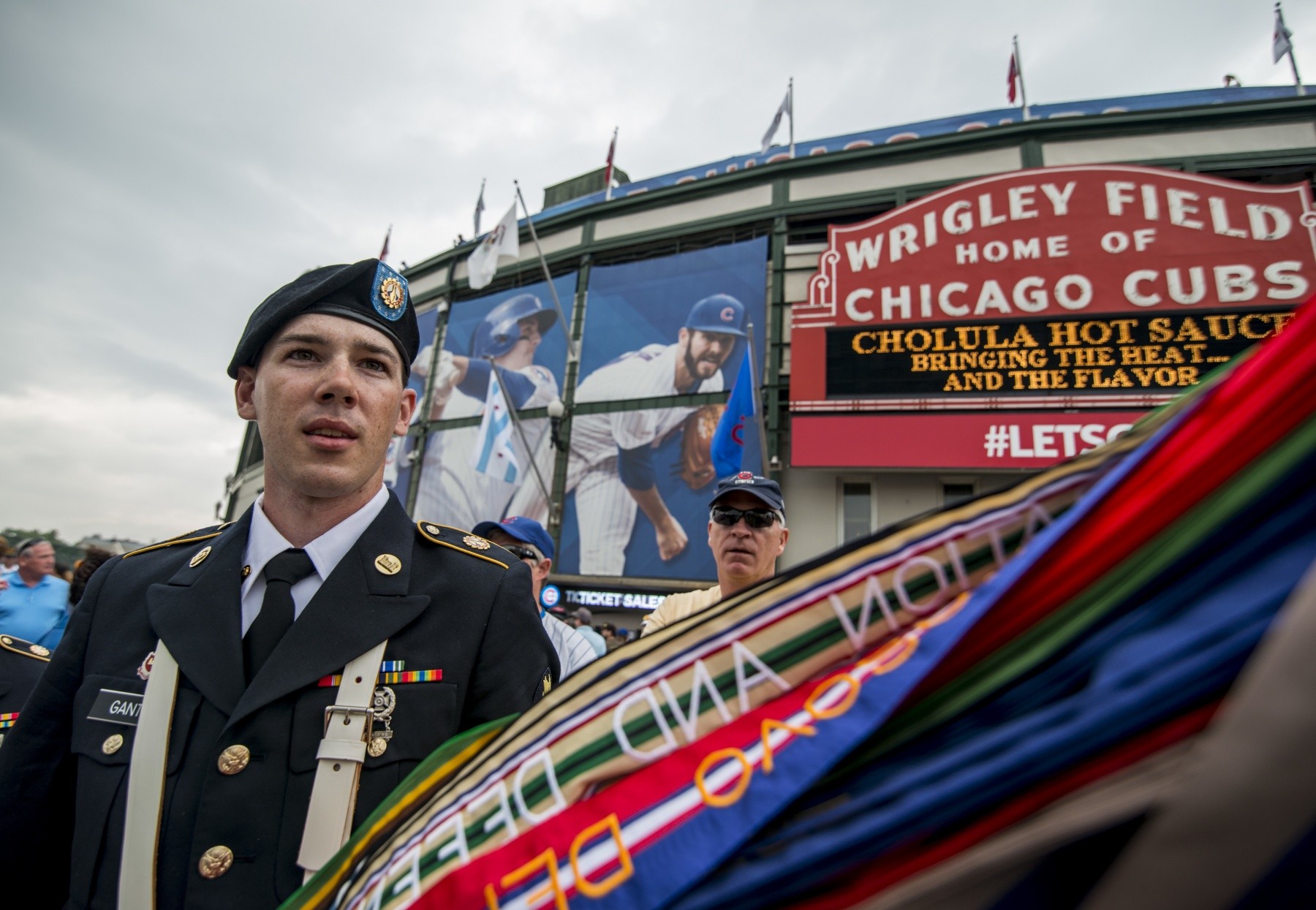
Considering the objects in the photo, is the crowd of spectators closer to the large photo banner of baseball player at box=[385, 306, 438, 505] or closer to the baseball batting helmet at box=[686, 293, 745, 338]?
the baseball batting helmet at box=[686, 293, 745, 338]

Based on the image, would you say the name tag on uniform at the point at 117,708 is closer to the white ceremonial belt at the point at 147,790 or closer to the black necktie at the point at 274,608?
the white ceremonial belt at the point at 147,790

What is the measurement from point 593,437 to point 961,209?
8586 mm

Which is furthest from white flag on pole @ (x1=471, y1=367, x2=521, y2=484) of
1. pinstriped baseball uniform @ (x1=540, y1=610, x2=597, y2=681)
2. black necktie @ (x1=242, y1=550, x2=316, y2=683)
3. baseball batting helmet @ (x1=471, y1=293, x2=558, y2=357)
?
black necktie @ (x1=242, y1=550, x2=316, y2=683)

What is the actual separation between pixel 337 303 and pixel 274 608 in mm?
793

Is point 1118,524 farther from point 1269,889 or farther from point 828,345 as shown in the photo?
point 828,345

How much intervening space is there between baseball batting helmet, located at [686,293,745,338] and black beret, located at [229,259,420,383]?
37.5 ft

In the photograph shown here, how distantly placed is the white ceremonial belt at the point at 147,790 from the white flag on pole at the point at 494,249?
12542mm

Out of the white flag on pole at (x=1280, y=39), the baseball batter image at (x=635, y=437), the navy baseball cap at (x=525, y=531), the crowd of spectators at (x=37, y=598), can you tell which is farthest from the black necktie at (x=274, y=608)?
the white flag on pole at (x=1280, y=39)

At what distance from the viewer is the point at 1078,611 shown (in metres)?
0.57

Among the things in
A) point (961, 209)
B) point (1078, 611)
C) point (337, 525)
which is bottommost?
point (1078, 611)

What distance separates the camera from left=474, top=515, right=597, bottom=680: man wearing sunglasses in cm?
379

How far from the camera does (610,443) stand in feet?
43.9

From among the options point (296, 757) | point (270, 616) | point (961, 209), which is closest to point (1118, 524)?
point (296, 757)

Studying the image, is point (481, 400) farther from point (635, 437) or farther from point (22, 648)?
point (22, 648)
